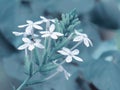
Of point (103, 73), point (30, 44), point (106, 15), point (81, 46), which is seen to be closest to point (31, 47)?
point (30, 44)

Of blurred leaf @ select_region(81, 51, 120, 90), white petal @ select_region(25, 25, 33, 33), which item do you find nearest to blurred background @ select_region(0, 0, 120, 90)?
blurred leaf @ select_region(81, 51, 120, 90)

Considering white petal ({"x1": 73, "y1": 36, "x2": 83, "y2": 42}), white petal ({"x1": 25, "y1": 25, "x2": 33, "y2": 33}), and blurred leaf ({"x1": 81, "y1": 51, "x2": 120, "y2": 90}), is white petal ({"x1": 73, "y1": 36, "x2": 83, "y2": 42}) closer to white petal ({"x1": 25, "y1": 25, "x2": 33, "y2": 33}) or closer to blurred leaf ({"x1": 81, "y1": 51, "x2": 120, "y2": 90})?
white petal ({"x1": 25, "y1": 25, "x2": 33, "y2": 33})

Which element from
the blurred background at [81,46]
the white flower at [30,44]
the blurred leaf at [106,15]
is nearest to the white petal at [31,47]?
the white flower at [30,44]

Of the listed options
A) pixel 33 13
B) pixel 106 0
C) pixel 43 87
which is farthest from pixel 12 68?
pixel 106 0

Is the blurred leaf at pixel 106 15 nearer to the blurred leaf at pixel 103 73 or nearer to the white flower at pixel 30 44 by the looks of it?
the blurred leaf at pixel 103 73

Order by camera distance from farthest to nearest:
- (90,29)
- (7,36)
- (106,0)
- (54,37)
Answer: (106,0) < (90,29) < (7,36) < (54,37)

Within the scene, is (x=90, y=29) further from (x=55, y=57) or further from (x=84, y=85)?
(x=55, y=57)

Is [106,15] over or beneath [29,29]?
beneath

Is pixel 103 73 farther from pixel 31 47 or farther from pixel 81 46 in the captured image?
pixel 31 47
